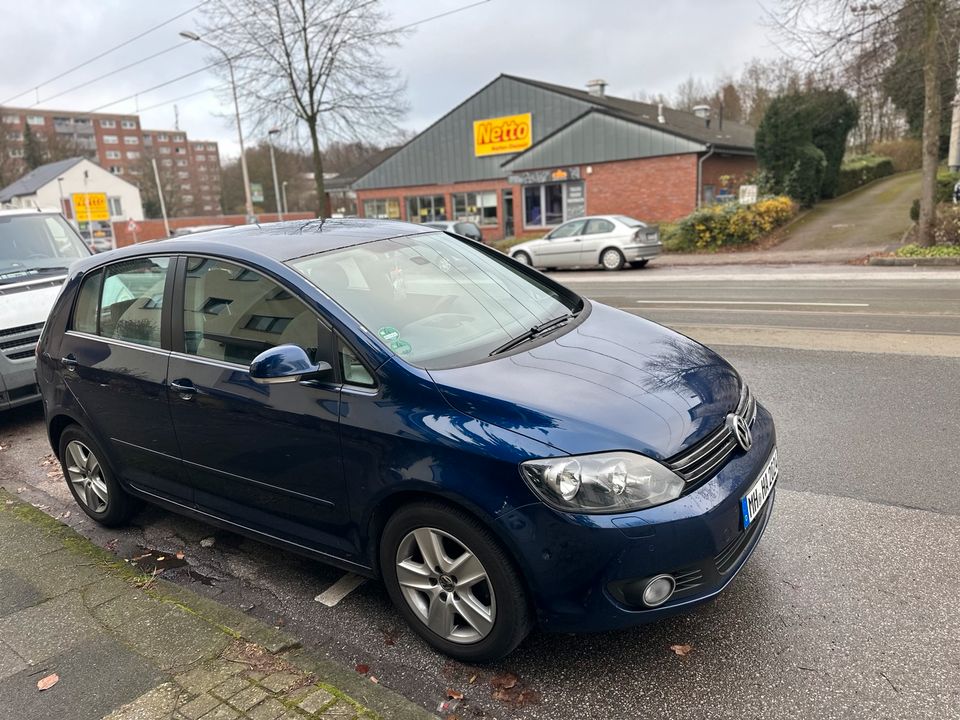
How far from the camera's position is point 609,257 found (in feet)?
61.3

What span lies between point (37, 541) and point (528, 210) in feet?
98.3

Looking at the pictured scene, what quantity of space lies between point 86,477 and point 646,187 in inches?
1042

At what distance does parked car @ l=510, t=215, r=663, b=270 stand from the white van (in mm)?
12748

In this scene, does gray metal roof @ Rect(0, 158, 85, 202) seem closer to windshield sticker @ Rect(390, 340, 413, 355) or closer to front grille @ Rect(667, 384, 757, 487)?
windshield sticker @ Rect(390, 340, 413, 355)

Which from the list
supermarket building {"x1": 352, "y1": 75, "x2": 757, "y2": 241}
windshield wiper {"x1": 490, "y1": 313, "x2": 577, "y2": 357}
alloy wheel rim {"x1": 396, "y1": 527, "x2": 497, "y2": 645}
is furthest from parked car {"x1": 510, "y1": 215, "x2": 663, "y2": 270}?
alloy wheel rim {"x1": 396, "y1": 527, "x2": 497, "y2": 645}

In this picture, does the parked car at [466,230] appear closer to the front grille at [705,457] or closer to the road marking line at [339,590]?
the road marking line at [339,590]

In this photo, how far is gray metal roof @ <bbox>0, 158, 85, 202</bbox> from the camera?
50125 mm

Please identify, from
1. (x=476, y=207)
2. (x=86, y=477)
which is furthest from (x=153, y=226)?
(x=86, y=477)

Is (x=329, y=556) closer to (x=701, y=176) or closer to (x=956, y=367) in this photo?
(x=956, y=367)

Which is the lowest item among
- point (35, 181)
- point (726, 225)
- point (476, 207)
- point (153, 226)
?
point (726, 225)

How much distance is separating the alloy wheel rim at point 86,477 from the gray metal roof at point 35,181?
173 ft

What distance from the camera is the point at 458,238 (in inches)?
169

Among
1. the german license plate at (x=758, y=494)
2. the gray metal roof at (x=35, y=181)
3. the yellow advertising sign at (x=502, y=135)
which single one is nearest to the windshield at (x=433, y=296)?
the german license plate at (x=758, y=494)

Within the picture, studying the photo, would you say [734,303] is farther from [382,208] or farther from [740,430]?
[382,208]
